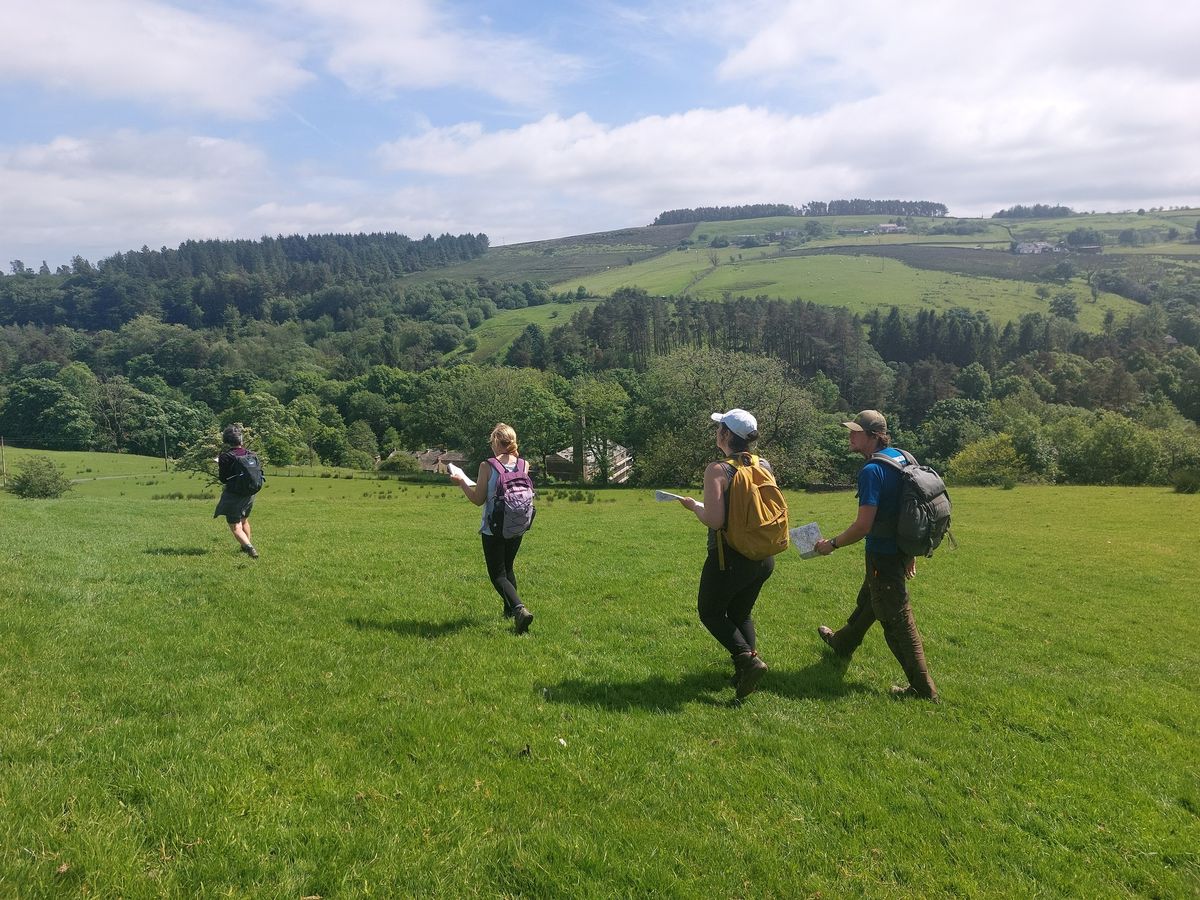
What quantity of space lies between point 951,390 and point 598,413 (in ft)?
238

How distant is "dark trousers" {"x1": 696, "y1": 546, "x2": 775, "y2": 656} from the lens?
636 cm

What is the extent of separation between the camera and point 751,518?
6137 mm

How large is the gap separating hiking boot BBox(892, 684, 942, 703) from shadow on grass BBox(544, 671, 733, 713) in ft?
5.94

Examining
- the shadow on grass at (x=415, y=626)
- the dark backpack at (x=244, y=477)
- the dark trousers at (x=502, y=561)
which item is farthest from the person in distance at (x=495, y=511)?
the dark backpack at (x=244, y=477)

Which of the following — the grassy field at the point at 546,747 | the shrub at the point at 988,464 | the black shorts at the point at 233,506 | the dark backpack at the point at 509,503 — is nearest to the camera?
the grassy field at the point at 546,747

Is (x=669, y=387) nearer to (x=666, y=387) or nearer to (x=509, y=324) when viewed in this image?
(x=666, y=387)

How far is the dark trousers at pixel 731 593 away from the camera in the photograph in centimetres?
636

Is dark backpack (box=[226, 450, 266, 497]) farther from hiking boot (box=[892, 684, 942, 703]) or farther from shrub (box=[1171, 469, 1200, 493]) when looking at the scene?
shrub (box=[1171, 469, 1200, 493])

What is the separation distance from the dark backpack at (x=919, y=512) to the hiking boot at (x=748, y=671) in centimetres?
192

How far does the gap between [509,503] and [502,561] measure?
88 centimetres

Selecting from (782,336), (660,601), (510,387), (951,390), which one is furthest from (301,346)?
(660,601)

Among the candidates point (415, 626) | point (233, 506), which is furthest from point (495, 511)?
point (233, 506)

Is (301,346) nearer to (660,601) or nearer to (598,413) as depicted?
(598,413)

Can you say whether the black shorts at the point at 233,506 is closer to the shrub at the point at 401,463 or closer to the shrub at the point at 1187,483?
the shrub at the point at 1187,483
